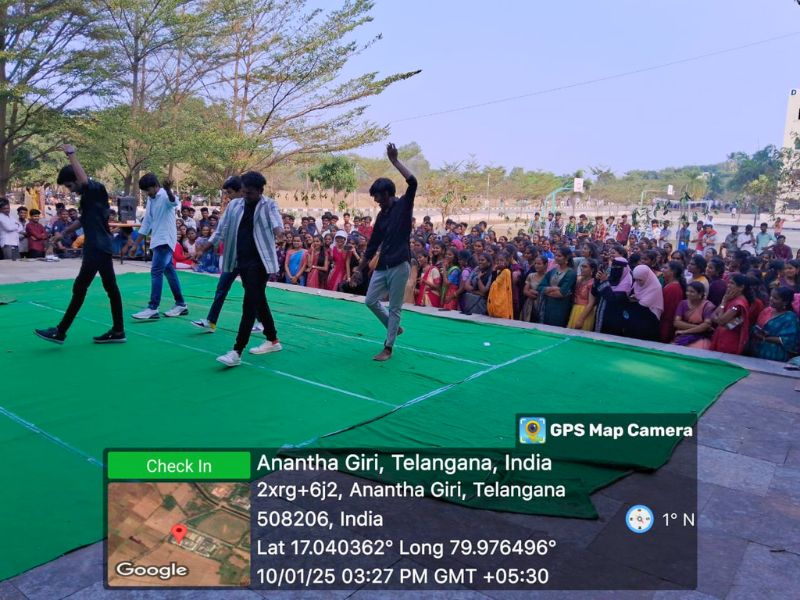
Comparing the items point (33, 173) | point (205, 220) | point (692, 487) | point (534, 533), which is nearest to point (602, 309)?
point (692, 487)

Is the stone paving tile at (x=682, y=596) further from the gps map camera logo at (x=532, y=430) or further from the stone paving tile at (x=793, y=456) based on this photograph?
the stone paving tile at (x=793, y=456)

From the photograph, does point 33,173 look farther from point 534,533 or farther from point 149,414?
point 534,533

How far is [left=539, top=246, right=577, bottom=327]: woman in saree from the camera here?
7293 mm

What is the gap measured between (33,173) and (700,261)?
2770 centimetres

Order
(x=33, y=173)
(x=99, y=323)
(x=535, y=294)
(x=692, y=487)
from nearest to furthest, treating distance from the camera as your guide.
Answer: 1. (x=692, y=487)
2. (x=99, y=323)
3. (x=535, y=294)
4. (x=33, y=173)

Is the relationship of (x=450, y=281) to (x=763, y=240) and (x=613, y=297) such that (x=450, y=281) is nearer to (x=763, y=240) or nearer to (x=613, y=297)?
(x=613, y=297)

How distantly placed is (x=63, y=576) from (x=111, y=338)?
11.8ft

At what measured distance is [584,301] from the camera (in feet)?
23.7

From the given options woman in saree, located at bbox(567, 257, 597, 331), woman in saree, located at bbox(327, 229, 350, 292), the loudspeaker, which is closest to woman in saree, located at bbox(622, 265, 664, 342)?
woman in saree, located at bbox(567, 257, 597, 331)

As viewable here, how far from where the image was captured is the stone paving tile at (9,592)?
2285mm

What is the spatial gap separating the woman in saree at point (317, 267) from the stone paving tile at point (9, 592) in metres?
7.55

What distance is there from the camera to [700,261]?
695 centimetres

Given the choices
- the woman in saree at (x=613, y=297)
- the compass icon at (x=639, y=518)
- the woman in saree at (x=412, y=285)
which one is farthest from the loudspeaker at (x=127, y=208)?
the compass icon at (x=639, y=518)

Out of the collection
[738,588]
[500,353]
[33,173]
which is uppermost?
[33,173]
